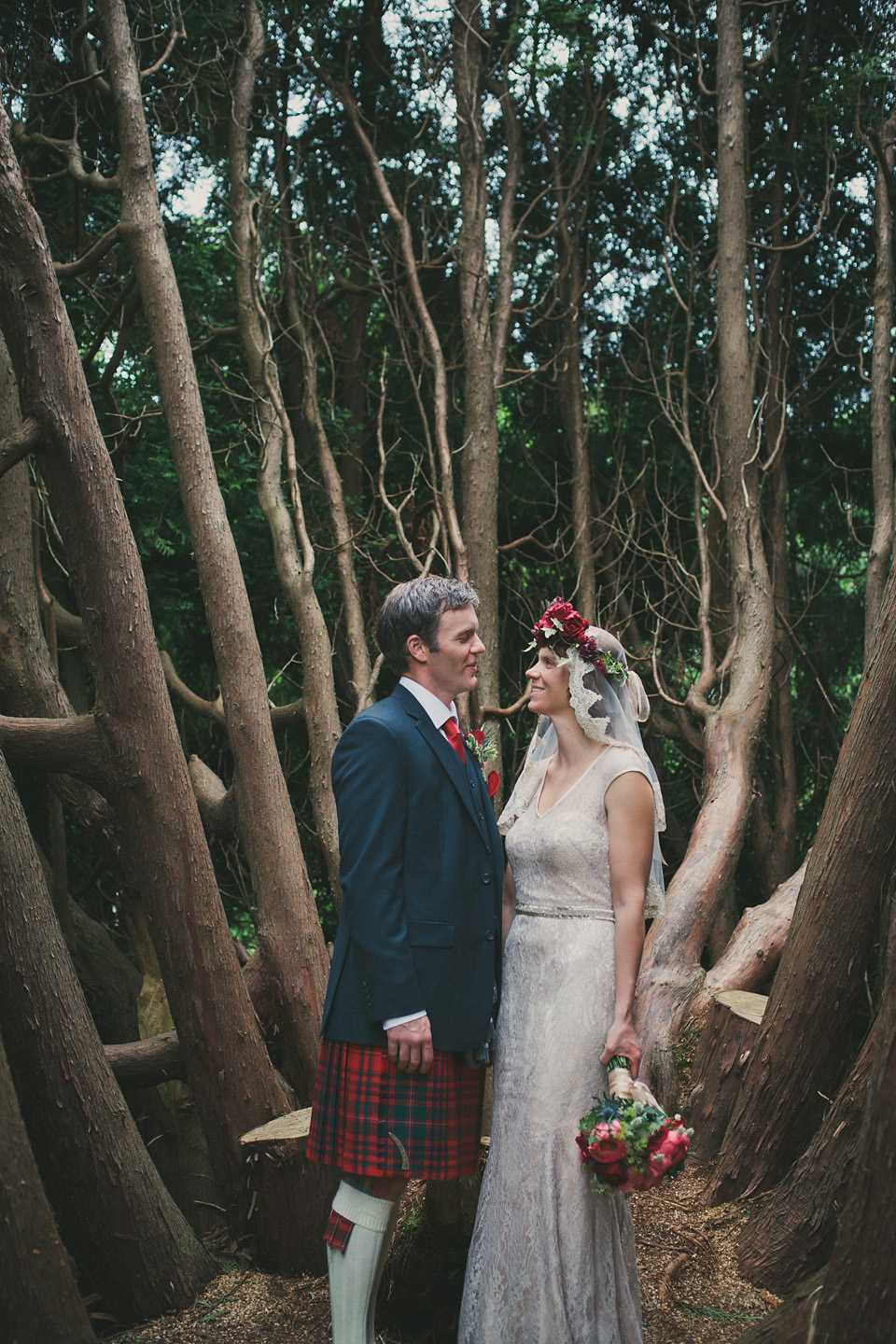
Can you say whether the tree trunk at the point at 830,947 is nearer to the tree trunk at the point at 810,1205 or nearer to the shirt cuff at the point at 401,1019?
the tree trunk at the point at 810,1205

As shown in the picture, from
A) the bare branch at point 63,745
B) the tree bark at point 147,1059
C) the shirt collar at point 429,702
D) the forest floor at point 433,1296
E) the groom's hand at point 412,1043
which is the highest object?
the shirt collar at point 429,702

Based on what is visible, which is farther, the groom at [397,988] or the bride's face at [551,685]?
the bride's face at [551,685]

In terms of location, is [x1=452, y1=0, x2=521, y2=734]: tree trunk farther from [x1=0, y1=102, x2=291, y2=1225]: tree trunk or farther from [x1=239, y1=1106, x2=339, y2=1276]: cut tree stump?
[x1=239, y1=1106, x2=339, y2=1276]: cut tree stump

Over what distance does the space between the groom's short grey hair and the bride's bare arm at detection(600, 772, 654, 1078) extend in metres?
0.61

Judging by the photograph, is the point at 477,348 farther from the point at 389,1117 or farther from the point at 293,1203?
the point at 389,1117

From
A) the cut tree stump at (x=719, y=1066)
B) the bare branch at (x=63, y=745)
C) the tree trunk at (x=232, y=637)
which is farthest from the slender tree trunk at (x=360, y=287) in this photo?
the cut tree stump at (x=719, y=1066)

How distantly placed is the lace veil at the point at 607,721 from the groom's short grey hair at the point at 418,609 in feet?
1.17

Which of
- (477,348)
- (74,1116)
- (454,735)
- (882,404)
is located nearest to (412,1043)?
(454,735)

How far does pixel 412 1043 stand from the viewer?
2.42 metres

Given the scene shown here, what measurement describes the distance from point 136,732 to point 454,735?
157 centimetres

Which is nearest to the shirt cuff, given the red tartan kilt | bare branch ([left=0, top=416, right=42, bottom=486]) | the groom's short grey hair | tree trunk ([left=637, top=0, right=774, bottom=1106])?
the red tartan kilt

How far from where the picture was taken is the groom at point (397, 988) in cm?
246

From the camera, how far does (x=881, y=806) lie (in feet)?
10.3

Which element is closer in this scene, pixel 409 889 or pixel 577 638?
pixel 409 889
